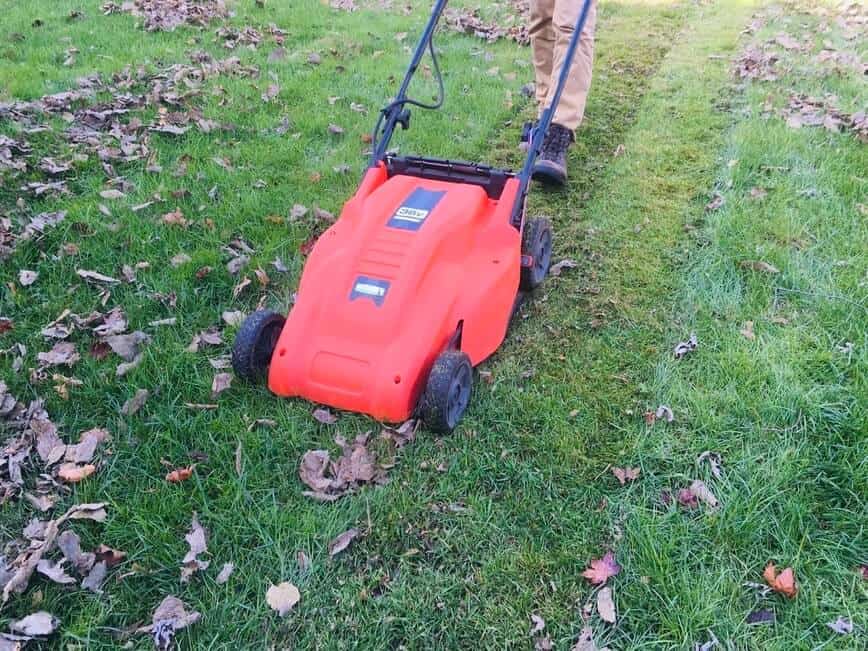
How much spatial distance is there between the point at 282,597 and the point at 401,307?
0.95m

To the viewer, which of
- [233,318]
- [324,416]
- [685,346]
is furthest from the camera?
[233,318]

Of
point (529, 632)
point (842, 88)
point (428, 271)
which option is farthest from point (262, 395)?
point (842, 88)

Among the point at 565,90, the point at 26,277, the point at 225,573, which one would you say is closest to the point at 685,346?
the point at 225,573

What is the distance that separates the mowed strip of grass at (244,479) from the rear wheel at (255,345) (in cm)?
10

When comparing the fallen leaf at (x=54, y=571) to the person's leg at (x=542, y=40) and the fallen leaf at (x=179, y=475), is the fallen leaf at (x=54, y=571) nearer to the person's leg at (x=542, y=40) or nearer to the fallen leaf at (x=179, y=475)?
the fallen leaf at (x=179, y=475)

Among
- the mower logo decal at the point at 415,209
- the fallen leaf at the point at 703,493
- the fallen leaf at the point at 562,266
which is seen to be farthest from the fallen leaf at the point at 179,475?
the fallen leaf at the point at 562,266

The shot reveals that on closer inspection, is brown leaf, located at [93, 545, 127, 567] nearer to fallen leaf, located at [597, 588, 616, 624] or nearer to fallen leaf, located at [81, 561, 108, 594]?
fallen leaf, located at [81, 561, 108, 594]

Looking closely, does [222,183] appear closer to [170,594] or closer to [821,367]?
[170,594]

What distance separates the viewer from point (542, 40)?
4398 mm

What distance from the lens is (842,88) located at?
16.1 ft

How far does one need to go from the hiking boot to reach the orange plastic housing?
1.13 m

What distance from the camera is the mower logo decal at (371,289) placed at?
2370 mm

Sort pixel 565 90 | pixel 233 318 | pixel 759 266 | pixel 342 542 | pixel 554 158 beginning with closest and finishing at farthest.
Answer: pixel 342 542 < pixel 233 318 < pixel 759 266 < pixel 554 158 < pixel 565 90

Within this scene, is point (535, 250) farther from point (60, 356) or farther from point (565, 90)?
point (60, 356)
